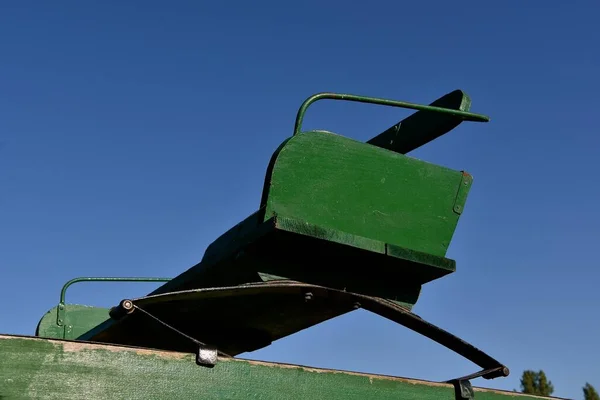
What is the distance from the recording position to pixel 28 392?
4.71 feet

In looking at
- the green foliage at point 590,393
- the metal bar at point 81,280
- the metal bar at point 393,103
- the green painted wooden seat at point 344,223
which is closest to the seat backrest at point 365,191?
the green painted wooden seat at point 344,223

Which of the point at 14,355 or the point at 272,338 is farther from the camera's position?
the point at 272,338

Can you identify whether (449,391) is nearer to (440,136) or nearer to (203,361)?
(203,361)

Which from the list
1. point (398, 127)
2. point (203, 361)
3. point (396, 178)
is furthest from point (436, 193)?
point (203, 361)

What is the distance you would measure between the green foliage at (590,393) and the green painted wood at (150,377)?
26329 mm

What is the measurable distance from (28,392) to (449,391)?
99cm

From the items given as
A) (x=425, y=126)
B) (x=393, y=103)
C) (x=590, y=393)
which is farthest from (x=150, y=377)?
(x=590, y=393)

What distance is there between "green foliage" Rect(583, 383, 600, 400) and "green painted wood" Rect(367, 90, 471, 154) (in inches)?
1011

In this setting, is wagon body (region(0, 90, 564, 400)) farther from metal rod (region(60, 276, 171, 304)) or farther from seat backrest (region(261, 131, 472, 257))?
metal rod (region(60, 276, 171, 304))

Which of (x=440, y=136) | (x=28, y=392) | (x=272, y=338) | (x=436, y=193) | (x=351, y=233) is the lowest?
(x=28, y=392)

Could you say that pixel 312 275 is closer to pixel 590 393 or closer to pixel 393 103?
pixel 393 103

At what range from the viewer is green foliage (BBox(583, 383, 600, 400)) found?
26.1m

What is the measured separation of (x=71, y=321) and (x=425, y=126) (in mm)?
1636

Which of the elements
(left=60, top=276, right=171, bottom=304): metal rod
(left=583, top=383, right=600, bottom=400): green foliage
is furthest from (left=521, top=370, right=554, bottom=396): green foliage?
(left=60, top=276, right=171, bottom=304): metal rod
